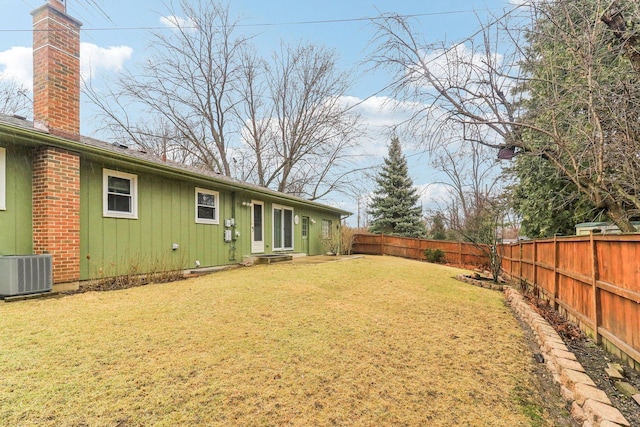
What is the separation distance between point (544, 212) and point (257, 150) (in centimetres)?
1540

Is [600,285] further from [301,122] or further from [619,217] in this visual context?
[301,122]

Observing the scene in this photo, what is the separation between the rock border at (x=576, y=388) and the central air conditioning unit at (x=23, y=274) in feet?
22.4

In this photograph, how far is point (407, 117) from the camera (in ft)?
21.4

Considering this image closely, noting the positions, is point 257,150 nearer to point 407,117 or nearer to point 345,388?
point 407,117

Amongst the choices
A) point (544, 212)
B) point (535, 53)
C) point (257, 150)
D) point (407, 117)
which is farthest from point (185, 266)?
point (257, 150)

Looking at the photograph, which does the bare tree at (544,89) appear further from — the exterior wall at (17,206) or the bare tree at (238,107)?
the bare tree at (238,107)

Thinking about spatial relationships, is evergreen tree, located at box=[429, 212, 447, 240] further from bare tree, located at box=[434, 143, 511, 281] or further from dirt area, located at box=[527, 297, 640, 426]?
dirt area, located at box=[527, 297, 640, 426]

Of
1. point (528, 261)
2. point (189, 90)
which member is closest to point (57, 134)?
point (528, 261)

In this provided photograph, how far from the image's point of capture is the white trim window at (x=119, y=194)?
21.0 feet

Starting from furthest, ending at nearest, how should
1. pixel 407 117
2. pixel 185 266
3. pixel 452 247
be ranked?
pixel 452 247, pixel 185 266, pixel 407 117

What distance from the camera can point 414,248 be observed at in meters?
16.8

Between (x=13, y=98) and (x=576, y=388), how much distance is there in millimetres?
18807

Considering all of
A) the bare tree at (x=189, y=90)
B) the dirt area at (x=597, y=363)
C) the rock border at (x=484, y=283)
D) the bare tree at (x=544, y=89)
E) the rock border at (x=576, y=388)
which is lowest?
the rock border at (x=484, y=283)

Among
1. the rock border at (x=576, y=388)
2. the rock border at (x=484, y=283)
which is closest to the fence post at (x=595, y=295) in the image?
the rock border at (x=576, y=388)
